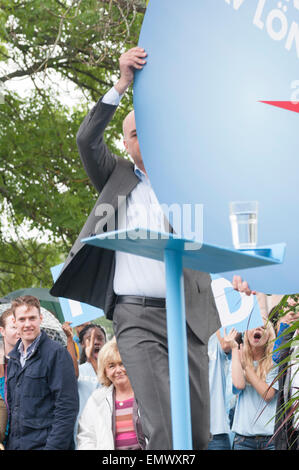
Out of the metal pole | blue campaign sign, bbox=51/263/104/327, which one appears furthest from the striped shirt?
the metal pole

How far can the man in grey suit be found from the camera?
257 centimetres

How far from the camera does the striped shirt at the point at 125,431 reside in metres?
3.92

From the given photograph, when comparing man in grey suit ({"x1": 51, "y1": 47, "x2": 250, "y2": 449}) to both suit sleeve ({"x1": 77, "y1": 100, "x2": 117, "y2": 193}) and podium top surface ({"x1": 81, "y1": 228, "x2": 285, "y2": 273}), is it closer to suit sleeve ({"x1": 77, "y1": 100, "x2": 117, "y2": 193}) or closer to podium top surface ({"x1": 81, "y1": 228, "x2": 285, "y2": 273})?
suit sleeve ({"x1": 77, "y1": 100, "x2": 117, "y2": 193})

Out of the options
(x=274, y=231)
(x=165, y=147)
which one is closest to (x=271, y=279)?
(x=274, y=231)

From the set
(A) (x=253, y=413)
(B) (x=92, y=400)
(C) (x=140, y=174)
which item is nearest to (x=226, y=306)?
(A) (x=253, y=413)

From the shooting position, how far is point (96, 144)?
2.70m

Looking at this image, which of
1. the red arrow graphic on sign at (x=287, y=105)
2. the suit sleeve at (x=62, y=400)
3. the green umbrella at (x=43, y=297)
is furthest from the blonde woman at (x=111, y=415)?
the green umbrella at (x=43, y=297)

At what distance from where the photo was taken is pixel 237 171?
2.69 meters

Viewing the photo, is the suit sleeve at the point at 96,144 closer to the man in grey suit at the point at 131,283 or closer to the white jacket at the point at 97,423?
the man in grey suit at the point at 131,283

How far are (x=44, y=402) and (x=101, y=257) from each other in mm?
1758

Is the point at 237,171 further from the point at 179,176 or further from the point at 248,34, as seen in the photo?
the point at 248,34

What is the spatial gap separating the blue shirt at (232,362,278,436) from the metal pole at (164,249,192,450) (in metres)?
2.53

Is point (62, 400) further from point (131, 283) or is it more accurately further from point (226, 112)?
point (226, 112)

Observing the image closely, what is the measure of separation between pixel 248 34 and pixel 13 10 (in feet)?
18.2
